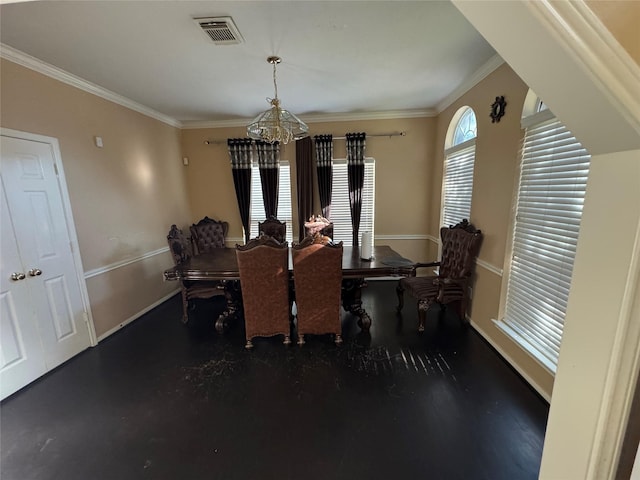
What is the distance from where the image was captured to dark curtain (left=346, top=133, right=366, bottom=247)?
383 centimetres

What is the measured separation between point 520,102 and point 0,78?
13.2 feet

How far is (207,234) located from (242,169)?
1.18m

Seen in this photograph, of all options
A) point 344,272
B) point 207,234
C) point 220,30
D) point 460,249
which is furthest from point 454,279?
point 207,234

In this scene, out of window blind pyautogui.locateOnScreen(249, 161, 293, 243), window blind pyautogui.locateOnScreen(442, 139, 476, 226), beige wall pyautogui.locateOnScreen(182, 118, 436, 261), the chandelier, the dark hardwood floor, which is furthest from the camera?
window blind pyautogui.locateOnScreen(249, 161, 293, 243)

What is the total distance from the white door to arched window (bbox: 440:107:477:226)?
4.12 metres

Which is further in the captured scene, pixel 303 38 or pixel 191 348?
pixel 191 348

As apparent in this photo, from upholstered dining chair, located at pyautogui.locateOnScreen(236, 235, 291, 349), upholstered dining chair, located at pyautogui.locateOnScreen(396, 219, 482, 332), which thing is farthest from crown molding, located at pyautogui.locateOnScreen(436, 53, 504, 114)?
upholstered dining chair, located at pyautogui.locateOnScreen(236, 235, 291, 349)

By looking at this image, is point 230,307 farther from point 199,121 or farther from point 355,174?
point 199,121

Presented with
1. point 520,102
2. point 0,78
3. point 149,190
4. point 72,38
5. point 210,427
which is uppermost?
point 72,38

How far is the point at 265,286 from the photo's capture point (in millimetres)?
2377

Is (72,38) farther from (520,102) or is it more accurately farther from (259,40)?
(520,102)

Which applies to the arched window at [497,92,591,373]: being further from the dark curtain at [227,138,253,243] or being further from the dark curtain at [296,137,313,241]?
the dark curtain at [227,138,253,243]

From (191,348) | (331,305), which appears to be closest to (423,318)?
(331,305)

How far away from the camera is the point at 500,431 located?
1.62 meters
